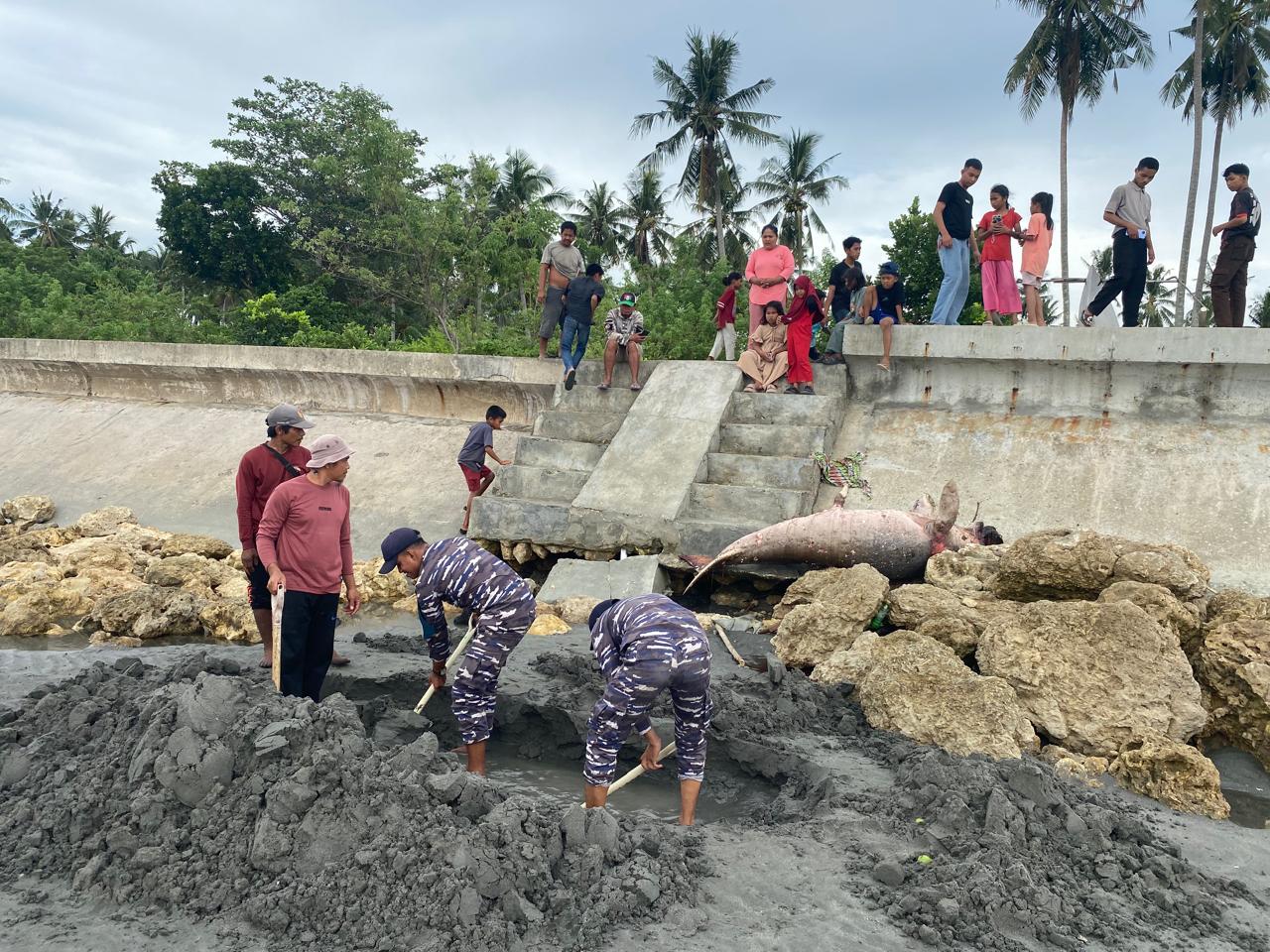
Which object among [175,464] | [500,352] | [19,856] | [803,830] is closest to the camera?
[19,856]

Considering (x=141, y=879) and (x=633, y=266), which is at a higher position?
(x=633, y=266)

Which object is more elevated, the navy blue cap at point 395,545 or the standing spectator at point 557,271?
the standing spectator at point 557,271

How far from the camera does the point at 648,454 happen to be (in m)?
8.34

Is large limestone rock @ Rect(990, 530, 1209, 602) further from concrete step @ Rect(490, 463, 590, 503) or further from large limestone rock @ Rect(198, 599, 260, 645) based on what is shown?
A: large limestone rock @ Rect(198, 599, 260, 645)

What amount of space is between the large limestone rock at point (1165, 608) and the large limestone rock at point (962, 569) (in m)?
1.01

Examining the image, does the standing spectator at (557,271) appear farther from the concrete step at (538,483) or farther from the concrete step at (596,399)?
the concrete step at (538,483)

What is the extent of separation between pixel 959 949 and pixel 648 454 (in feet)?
19.2

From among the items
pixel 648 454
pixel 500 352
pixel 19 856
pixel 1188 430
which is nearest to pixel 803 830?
pixel 19 856

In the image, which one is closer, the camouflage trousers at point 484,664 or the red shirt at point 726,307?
the camouflage trousers at point 484,664

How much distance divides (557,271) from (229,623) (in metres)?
4.94

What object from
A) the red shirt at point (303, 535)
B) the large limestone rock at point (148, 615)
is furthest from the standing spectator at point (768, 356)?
the large limestone rock at point (148, 615)

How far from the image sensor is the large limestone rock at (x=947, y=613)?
5.46 metres

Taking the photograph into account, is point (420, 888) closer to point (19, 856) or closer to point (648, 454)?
point (19, 856)

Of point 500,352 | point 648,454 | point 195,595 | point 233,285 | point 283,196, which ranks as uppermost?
point 283,196
